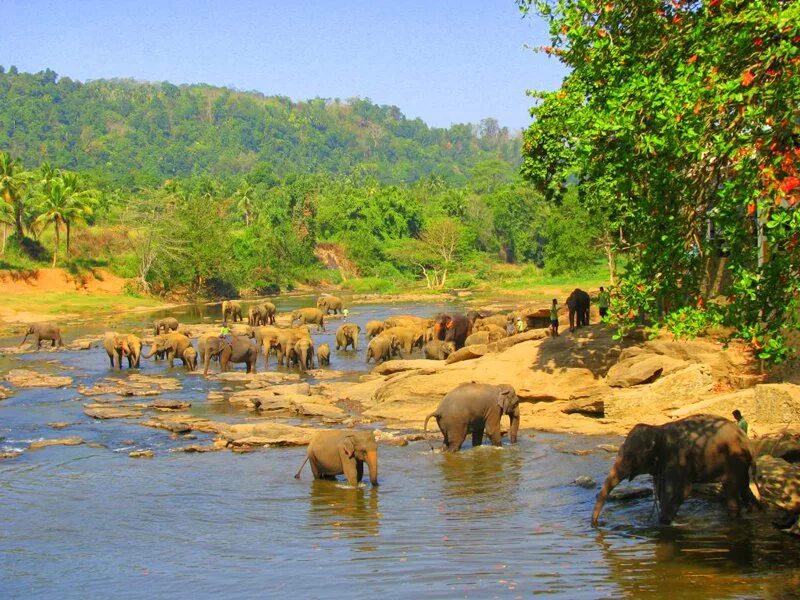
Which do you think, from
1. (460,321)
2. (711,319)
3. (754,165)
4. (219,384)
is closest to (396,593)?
(711,319)

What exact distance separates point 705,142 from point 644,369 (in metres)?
8.69

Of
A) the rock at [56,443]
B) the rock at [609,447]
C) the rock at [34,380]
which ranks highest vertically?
the rock at [609,447]

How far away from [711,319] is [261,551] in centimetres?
637

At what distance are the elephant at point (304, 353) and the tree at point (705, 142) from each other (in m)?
19.4

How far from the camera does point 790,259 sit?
10.8 metres

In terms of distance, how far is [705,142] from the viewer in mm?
11633

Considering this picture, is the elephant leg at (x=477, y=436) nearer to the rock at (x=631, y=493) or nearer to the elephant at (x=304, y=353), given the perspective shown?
the rock at (x=631, y=493)

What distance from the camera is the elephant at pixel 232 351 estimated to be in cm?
3206

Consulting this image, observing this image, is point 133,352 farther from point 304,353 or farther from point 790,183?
point 790,183

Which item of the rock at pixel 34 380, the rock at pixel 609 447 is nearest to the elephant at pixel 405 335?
the rock at pixel 34 380

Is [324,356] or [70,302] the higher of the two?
[70,302]

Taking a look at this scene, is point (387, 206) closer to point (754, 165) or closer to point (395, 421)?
point (395, 421)

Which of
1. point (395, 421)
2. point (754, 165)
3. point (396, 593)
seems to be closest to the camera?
point (396, 593)

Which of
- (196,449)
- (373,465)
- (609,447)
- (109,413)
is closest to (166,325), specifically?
(109,413)
